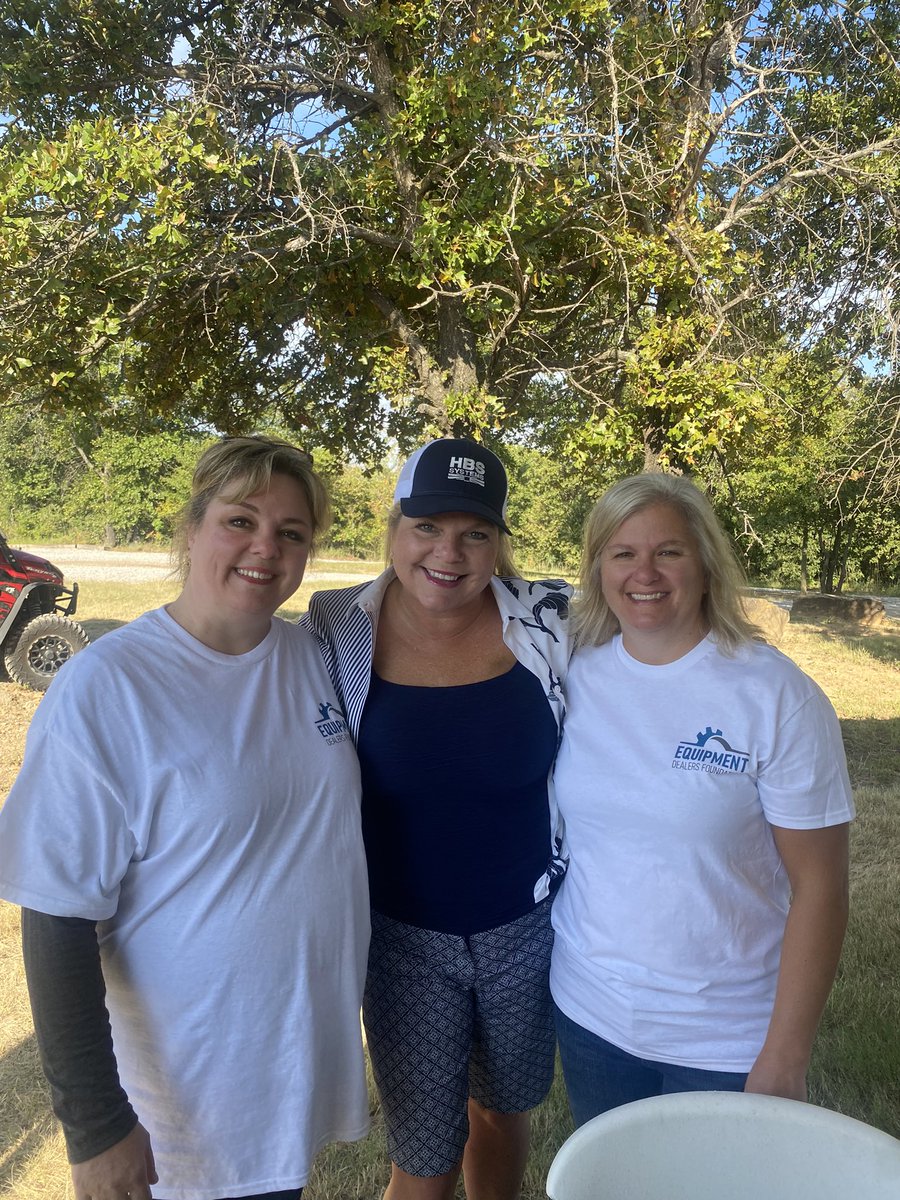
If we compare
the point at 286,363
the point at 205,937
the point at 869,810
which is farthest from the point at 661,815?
the point at 286,363

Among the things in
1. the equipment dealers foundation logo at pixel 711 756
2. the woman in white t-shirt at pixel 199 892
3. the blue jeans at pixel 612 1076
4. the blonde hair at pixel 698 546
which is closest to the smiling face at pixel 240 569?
the woman in white t-shirt at pixel 199 892

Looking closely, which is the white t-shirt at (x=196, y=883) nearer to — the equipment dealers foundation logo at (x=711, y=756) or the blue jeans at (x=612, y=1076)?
the blue jeans at (x=612, y=1076)

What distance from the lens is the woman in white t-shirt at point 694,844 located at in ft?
5.06

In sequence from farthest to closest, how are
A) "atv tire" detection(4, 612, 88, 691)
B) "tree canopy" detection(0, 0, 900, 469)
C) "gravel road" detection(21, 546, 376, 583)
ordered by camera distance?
"gravel road" detection(21, 546, 376, 583) → "atv tire" detection(4, 612, 88, 691) → "tree canopy" detection(0, 0, 900, 469)

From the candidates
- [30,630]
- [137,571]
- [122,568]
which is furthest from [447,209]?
[122,568]

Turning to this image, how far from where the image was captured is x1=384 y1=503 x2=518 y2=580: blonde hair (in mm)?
2139

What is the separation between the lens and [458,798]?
1912 mm

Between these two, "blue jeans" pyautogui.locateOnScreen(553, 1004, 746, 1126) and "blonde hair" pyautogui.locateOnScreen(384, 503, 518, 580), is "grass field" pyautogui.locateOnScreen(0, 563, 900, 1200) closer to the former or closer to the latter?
"blonde hair" pyautogui.locateOnScreen(384, 503, 518, 580)

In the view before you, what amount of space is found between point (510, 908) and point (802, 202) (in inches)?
267

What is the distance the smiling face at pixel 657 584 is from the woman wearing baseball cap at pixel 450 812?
0.23 metres

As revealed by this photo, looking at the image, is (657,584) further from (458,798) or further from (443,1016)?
(443,1016)

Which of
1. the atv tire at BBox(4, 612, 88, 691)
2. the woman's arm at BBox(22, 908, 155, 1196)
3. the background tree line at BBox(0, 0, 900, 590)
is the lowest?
the atv tire at BBox(4, 612, 88, 691)

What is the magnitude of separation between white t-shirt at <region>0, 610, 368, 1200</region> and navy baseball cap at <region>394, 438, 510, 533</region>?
626 millimetres

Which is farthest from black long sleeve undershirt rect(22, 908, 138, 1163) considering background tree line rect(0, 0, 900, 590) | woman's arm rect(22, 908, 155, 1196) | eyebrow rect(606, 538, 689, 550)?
background tree line rect(0, 0, 900, 590)
